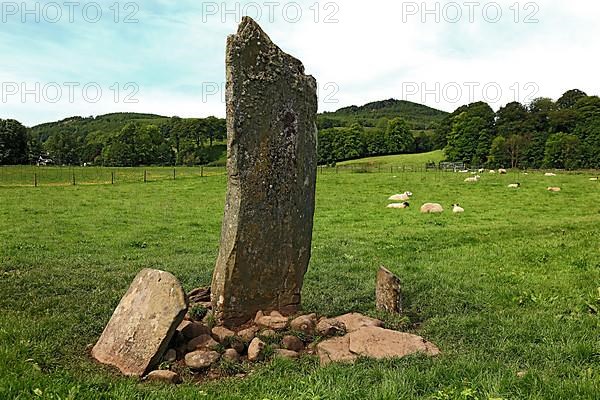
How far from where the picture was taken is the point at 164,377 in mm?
5902

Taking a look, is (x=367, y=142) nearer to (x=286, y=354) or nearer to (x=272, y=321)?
→ (x=272, y=321)

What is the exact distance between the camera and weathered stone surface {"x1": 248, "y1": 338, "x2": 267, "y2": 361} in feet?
21.6

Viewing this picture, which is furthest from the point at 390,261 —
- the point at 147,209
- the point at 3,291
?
the point at 147,209

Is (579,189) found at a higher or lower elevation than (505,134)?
lower

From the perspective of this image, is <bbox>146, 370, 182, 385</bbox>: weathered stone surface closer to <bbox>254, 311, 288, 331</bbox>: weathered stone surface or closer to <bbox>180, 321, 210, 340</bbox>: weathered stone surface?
<bbox>180, 321, 210, 340</bbox>: weathered stone surface

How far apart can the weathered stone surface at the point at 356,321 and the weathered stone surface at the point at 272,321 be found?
2.86ft

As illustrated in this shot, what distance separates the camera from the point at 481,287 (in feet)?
33.1

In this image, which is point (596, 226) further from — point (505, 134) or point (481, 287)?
point (505, 134)

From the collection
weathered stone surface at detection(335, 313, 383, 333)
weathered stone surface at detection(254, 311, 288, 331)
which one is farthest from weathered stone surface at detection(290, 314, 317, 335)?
weathered stone surface at detection(335, 313, 383, 333)

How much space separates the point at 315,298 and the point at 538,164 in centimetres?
7253

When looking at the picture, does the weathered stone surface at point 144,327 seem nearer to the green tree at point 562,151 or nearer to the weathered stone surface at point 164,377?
the weathered stone surface at point 164,377

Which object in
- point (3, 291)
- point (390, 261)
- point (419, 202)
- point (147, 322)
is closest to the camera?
point (147, 322)

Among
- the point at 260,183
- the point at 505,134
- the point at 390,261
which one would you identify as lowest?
the point at 390,261

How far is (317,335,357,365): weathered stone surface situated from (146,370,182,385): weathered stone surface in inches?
68.7
